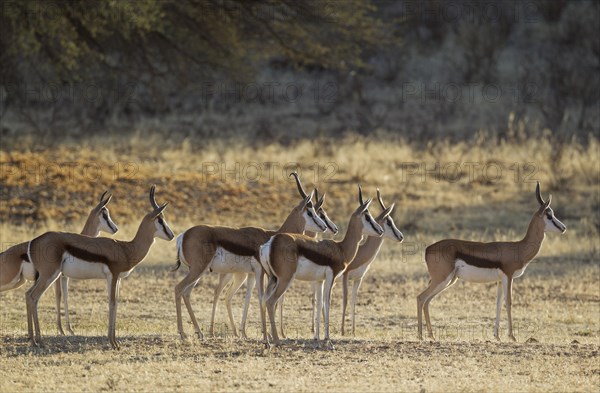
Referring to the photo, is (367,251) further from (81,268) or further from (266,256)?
(81,268)

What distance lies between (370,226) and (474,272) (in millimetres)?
1328

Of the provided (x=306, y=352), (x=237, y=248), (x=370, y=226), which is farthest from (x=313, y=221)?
(x=306, y=352)

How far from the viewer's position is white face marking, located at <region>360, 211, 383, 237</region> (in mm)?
12148

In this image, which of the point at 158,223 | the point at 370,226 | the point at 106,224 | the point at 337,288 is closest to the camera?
the point at 158,223

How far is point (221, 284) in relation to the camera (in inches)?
502

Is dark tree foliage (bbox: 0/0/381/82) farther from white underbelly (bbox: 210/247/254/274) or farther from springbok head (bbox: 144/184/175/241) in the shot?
white underbelly (bbox: 210/247/254/274)

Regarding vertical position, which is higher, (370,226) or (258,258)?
(370,226)

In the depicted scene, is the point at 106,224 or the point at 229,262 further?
the point at 106,224

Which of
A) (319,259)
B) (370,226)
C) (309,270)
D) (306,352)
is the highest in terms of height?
(370,226)

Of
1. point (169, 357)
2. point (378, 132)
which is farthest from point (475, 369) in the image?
point (378, 132)

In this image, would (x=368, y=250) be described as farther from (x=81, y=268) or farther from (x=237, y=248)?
(x=81, y=268)

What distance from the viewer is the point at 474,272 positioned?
1241 centimetres

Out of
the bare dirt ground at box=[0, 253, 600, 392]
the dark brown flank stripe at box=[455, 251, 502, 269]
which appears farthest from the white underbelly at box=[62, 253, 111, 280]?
the dark brown flank stripe at box=[455, 251, 502, 269]

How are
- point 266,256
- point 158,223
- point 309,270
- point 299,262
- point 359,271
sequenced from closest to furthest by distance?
point 266,256
point 299,262
point 309,270
point 158,223
point 359,271
